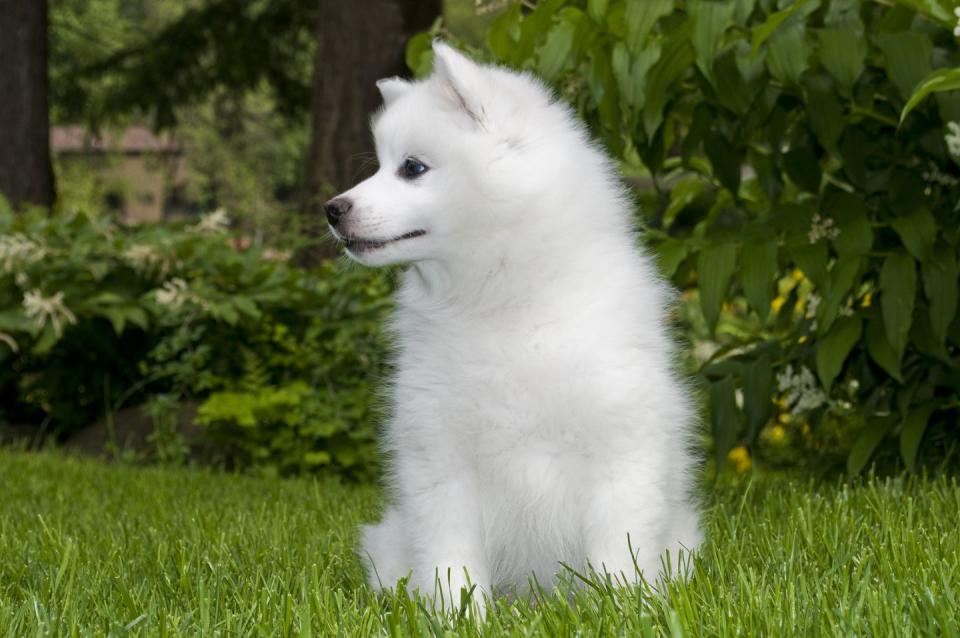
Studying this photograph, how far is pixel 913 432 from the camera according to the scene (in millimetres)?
4023

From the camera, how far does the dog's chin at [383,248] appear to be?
262 centimetres

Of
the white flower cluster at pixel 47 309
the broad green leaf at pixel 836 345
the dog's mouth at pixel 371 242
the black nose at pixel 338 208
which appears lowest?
the white flower cluster at pixel 47 309

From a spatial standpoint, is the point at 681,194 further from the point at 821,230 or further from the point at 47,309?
the point at 47,309

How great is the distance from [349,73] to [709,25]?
4891mm

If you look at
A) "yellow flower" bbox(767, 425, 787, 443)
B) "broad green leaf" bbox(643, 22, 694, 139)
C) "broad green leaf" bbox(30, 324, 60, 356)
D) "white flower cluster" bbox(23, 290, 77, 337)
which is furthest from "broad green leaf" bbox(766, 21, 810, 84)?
"yellow flower" bbox(767, 425, 787, 443)

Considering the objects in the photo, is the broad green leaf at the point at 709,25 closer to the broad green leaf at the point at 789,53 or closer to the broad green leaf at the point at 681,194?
the broad green leaf at the point at 789,53

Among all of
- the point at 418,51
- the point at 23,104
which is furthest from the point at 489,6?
A: the point at 23,104

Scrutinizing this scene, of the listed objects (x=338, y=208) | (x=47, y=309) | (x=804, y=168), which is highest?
(x=338, y=208)

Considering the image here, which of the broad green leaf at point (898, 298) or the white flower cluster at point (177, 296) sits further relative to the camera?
the white flower cluster at point (177, 296)

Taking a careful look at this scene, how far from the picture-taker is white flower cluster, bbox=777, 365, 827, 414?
4277 millimetres

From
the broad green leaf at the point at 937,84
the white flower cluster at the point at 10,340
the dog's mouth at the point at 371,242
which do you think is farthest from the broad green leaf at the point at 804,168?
the white flower cluster at the point at 10,340

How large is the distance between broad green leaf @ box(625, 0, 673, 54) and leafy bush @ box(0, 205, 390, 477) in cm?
286

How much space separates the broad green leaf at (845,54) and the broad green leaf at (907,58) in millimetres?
100

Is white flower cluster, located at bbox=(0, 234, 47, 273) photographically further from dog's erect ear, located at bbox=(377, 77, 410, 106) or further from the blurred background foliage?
dog's erect ear, located at bbox=(377, 77, 410, 106)
